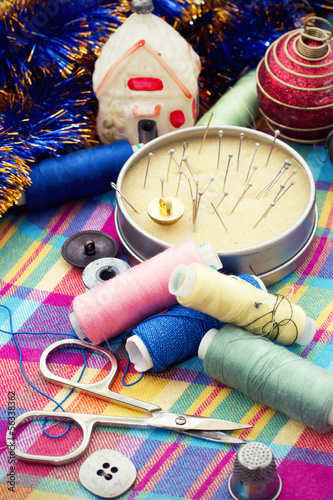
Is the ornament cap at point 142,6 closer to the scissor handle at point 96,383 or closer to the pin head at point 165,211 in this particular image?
the pin head at point 165,211

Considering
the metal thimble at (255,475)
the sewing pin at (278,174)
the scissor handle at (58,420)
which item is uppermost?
the sewing pin at (278,174)

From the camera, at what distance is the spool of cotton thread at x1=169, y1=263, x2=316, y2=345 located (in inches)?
45.5

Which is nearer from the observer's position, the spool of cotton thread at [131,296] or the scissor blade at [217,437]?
the scissor blade at [217,437]

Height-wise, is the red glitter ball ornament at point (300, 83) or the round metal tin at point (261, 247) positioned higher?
the red glitter ball ornament at point (300, 83)

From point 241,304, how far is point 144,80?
2.13 feet

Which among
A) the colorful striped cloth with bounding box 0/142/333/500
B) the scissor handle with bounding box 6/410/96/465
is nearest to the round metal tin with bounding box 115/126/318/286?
the colorful striped cloth with bounding box 0/142/333/500

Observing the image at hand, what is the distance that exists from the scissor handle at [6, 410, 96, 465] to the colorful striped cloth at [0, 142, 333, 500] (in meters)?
0.02

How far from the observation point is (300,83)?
1.57 m

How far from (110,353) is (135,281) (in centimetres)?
15

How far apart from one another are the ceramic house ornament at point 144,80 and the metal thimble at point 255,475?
0.86 meters

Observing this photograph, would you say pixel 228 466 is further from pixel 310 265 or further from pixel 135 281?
pixel 310 265

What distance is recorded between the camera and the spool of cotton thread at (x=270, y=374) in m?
1.12

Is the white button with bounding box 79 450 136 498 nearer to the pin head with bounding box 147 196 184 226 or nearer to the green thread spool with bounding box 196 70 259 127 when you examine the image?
the pin head with bounding box 147 196 184 226

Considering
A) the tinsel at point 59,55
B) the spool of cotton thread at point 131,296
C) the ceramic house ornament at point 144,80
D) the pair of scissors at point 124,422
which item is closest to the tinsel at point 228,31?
the tinsel at point 59,55
